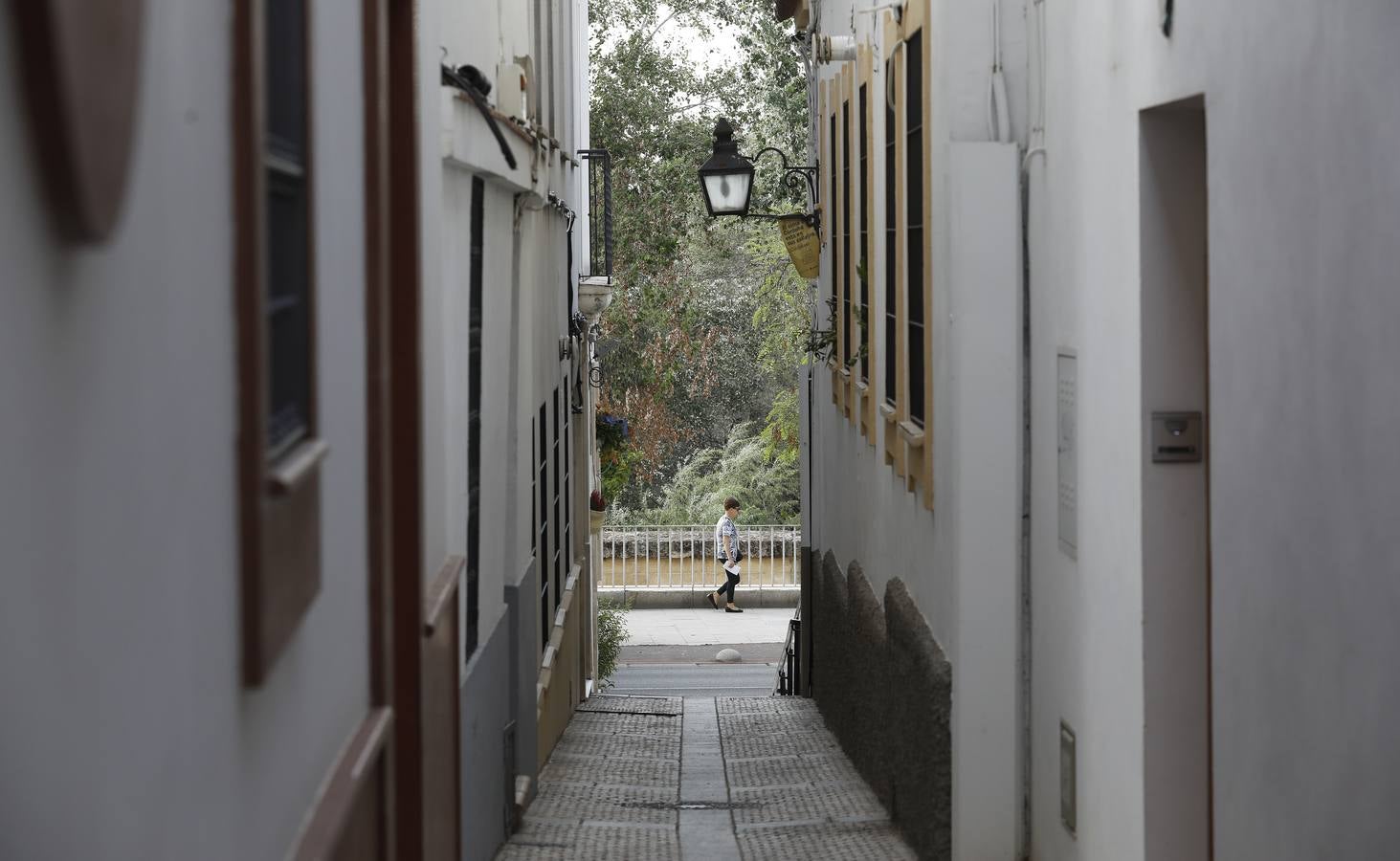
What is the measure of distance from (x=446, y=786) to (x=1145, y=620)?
7.72 ft

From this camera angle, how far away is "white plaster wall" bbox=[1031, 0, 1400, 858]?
11.0 ft

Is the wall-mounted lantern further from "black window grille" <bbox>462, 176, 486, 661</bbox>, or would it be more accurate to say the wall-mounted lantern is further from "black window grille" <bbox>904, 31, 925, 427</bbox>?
"black window grille" <bbox>462, 176, 486, 661</bbox>

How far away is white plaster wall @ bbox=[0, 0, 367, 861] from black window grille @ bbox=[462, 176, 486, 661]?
13.7ft

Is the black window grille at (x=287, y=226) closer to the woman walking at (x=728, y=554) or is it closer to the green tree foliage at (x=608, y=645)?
the green tree foliage at (x=608, y=645)

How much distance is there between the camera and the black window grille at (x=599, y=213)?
16094mm

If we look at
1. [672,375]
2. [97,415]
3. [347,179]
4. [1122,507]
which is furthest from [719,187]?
[672,375]

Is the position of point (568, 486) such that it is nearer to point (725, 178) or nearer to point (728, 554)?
point (725, 178)

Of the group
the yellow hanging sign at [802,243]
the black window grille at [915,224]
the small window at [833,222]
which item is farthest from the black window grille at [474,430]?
the yellow hanging sign at [802,243]

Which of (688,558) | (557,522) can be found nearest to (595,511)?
(557,522)

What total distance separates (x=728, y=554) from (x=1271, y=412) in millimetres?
21738

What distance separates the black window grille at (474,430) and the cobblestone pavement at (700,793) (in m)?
1.32

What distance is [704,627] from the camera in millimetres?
24891

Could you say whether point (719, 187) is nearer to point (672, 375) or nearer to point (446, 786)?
point (446, 786)

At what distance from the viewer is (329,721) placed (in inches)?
134
